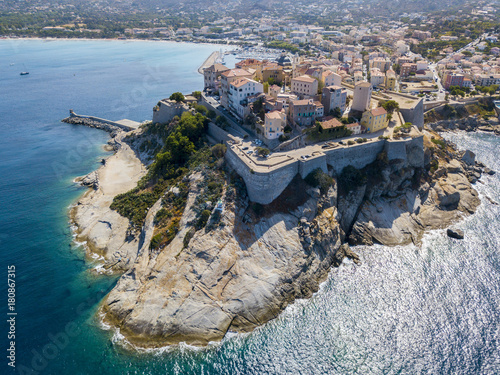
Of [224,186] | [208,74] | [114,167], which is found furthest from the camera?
[208,74]

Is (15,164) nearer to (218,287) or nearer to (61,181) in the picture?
(61,181)

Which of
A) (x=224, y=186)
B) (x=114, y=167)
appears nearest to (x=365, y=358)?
(x=224, y=186)

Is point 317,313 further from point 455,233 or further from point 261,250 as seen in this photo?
point 455,233

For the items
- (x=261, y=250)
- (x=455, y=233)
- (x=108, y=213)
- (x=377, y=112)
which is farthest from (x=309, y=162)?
(x=108, y=213)

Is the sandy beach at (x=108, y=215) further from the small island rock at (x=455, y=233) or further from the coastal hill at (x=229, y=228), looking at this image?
the small island rock at (x=455, y=233)

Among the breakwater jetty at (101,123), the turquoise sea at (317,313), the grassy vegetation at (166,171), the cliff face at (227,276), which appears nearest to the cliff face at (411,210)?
the turquoise sea at (317,313)

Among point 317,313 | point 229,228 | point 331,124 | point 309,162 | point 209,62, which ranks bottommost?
point 209,62
